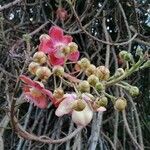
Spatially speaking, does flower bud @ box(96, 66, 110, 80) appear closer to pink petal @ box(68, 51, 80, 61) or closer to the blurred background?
pink petal @ box(68, 51, 80, 61)

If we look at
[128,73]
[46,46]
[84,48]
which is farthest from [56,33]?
[84,48]

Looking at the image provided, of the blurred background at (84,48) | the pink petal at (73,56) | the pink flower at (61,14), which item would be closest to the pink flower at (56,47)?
the pink petal at (73,56)

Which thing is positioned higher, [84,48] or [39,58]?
[39,58]

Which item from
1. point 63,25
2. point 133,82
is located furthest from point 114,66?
point 63,25

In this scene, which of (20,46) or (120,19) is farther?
(120,19)

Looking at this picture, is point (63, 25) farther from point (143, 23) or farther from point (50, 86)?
point (143, 23)

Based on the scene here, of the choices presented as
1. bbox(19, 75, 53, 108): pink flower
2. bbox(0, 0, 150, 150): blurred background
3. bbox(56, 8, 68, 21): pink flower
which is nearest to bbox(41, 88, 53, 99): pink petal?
bbox(19, 75, 53, 108): pink flower

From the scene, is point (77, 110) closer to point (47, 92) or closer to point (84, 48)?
point (47, 92)
